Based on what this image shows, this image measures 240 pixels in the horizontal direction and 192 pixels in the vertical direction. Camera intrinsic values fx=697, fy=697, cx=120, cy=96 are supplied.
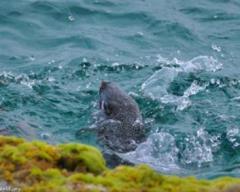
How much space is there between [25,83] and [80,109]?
1481 millimetres

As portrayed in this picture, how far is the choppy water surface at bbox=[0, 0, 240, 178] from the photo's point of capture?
10.6m

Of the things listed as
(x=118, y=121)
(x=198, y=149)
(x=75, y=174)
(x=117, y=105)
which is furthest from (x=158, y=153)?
(x=75, y=174)

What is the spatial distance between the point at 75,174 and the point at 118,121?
4.17 metres

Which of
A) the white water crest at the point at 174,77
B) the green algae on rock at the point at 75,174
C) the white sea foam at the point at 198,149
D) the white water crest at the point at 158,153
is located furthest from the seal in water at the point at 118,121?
the green algae on rock at the point at 75,174

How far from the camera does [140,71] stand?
45.1ft

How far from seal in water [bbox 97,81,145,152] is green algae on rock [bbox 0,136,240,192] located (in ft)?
9.32

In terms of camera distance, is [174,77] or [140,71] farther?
[140,71]

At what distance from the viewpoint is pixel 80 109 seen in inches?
468

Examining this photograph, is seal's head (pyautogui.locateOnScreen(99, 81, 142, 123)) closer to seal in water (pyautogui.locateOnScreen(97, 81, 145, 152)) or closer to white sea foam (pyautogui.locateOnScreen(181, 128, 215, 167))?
seal in water (pyautogui.locateOnScreen(97, 81, 145, 152))

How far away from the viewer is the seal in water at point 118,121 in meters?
10.1

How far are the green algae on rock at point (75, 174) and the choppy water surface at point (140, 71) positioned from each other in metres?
2.48

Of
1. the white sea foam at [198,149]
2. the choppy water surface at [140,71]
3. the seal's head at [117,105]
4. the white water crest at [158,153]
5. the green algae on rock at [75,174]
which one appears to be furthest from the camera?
the seal's head at [117,105]

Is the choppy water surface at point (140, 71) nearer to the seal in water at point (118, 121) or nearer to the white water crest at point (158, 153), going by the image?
the white water crest at point (158, 153)

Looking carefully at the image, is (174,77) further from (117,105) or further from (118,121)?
(118,121)
